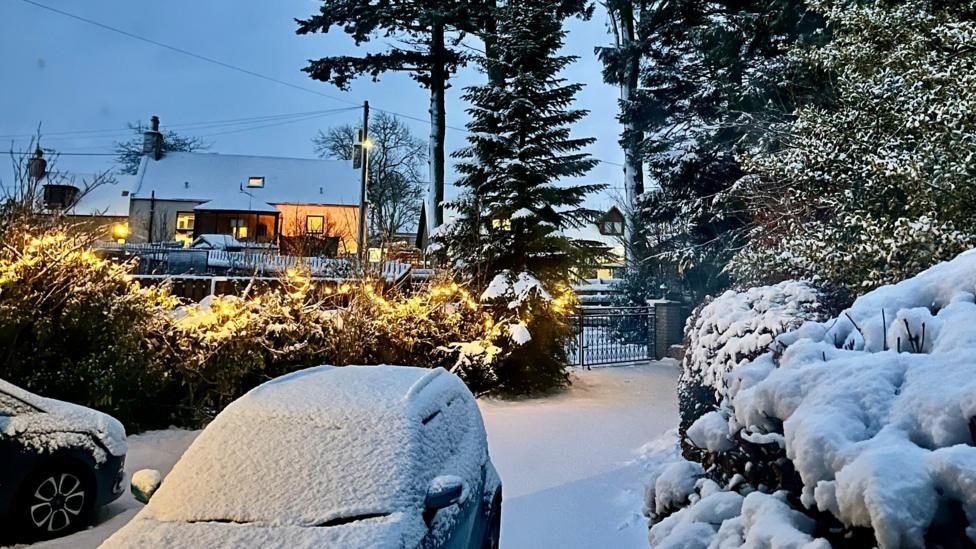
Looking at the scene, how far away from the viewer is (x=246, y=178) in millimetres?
35750

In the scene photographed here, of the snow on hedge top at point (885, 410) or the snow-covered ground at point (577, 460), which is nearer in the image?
the snow on hedge top at point (885, 410)

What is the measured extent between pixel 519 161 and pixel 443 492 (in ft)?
30.5

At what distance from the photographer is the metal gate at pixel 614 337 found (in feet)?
46.4

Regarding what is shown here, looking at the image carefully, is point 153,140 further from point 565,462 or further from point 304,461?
point 304,461

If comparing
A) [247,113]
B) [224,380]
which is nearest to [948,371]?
[224,380]

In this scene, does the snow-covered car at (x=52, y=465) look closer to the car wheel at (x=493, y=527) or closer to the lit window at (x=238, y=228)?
the car wheel at (x=493, y=527)

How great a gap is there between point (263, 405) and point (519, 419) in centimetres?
579

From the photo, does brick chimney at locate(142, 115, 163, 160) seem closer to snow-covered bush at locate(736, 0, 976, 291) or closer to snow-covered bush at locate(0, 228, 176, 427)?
snow-covered bush at locate(0, 228, 176, 427)

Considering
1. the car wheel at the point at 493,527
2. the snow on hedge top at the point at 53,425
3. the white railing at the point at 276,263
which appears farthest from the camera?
the white railing at the point at 276,263

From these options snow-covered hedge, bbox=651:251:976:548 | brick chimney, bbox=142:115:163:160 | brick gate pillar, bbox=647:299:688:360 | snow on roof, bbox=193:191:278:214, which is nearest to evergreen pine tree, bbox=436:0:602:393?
brick gate pillar, bbox=647:299:688:360

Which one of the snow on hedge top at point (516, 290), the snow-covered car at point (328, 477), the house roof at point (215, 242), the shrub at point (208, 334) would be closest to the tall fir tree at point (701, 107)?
the snow on hedge top at point (516, 290)

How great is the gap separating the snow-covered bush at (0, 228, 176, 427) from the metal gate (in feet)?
29.8

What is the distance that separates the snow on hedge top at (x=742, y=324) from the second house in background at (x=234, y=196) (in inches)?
1142

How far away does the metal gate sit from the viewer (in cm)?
1414
